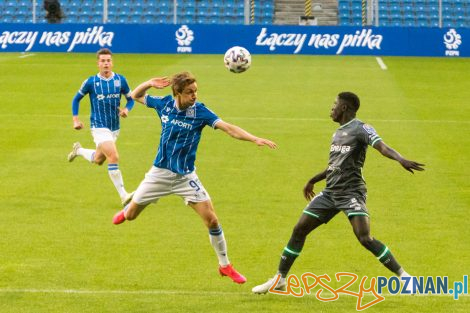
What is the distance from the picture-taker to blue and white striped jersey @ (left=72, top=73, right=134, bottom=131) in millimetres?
16984

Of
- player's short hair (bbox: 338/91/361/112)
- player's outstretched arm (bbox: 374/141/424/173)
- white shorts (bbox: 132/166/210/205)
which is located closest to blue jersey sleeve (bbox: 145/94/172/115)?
white shorts (bbox: 132/166/210/205)

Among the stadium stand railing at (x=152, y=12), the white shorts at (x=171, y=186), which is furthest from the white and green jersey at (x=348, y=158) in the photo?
the stadium stand railing at (x=152, y=12)

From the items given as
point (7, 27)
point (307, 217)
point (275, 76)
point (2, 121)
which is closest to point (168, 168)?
point (307, 217)

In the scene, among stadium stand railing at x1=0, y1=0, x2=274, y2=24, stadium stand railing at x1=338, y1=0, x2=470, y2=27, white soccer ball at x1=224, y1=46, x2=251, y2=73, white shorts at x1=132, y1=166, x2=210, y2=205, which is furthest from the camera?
stadium stand railing at x1=0, y1=0, x2=274, y2=24

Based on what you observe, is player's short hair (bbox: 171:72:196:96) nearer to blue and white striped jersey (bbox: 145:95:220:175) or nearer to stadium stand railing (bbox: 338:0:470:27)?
blue and white striped jersey (bbox: 145:95:220:175)

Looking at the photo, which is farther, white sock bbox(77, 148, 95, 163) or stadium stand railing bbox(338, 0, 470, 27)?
stadium stand railing bbox(338, 0, 470, 27)

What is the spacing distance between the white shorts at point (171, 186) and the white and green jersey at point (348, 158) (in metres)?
1.60

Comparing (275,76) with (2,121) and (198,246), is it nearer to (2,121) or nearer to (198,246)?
(2,121)

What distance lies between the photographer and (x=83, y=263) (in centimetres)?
1296

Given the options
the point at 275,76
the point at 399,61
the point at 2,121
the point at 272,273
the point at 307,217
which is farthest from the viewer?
the point at 399,61

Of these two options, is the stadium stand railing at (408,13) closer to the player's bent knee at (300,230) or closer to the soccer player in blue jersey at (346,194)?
the soccer player in blue jersey at (346,194)

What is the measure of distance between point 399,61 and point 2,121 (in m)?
20.7

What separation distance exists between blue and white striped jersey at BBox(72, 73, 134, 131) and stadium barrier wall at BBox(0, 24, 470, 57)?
26.8 metres

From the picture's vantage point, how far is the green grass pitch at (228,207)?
11.7 m
